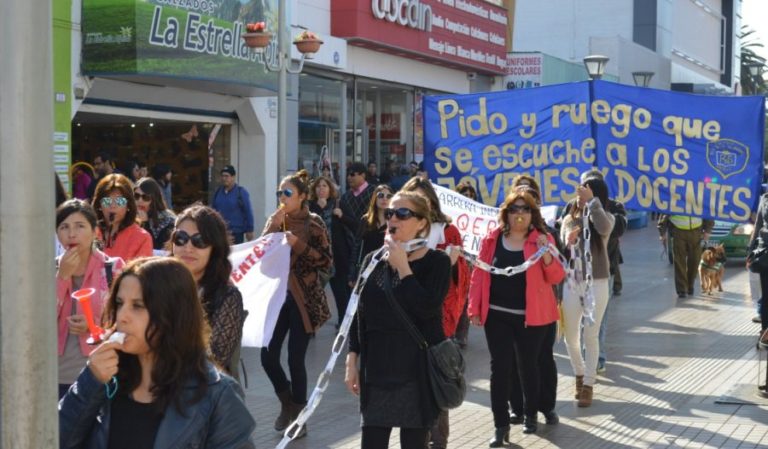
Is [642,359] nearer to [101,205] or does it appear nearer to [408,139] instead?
[101,205]

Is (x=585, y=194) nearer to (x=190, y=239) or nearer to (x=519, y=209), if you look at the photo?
(x=519, y=209)

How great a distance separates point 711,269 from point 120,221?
1302 centimetres

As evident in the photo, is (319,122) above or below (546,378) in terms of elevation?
above

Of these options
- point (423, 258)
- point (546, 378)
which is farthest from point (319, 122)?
point (423, 258)

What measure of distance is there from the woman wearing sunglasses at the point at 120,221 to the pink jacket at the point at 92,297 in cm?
99

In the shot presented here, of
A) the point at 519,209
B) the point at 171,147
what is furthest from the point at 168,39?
the point at 519,209

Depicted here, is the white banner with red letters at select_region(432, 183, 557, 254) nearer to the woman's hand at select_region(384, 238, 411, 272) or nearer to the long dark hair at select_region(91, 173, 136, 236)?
the long dark hair at select_region(91, 173, 136, 236)

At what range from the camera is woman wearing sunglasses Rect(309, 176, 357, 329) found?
1418 cm

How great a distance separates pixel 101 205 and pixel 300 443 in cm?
226

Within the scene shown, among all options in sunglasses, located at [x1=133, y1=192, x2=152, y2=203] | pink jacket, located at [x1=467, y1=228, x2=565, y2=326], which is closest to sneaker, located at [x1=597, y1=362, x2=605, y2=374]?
pink jacket, located at [x1=467, y1=228, x2=565, y2=326]

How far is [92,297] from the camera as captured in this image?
5.75 m

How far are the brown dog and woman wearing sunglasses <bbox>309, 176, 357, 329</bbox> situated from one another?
21.9ft

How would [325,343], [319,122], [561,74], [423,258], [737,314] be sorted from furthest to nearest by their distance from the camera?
[561,74] < [319,122] < [737,314] < [325,343] < [423,258]

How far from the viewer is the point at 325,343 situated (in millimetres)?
13188
